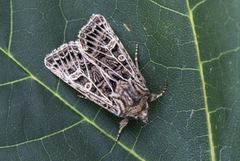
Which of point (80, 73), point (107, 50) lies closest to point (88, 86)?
point (80, 73)

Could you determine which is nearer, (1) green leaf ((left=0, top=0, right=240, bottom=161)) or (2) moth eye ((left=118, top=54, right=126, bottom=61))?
(1) green leaf ((left=0, top=0, right=240, bottom=161))

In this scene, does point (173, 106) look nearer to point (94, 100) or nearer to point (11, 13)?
point (94, 100)

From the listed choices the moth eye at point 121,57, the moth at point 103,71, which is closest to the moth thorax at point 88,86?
the moth at point 103,71

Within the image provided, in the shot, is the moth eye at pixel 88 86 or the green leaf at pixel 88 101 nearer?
the green leaf at pixel 88 101

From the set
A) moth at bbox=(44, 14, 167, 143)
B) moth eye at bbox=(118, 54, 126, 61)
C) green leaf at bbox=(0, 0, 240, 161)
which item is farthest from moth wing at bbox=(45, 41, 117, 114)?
moth eye at bbox=(118, 54, 126, 61)

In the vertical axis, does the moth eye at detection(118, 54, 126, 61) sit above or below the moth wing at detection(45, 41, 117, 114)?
above

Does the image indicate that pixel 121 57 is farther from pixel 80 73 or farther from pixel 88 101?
pixel 88 101

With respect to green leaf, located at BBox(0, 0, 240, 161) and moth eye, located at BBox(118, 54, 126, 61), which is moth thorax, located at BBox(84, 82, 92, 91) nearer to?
green leaf, located at BBox(0, 0, 240, 161)

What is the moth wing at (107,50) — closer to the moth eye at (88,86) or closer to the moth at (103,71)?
the moth at (103,71)
